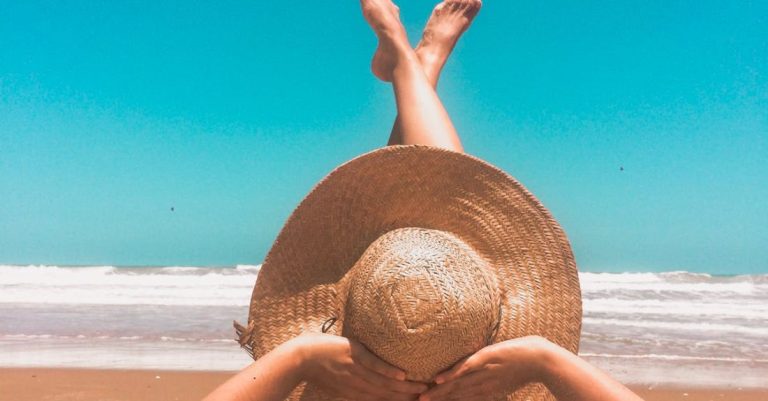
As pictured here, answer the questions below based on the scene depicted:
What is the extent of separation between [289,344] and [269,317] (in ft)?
1.04

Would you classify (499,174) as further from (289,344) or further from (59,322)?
(59,322)

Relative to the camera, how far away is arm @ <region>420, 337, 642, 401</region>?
6.22 feet

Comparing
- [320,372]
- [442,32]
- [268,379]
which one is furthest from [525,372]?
[442,32]

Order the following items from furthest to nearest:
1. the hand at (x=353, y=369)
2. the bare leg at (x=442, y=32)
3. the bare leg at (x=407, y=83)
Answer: the bare leg at (x=442, y=32)
the bare leg at (x=407, y=83)
the hand at (x=353, y=369)

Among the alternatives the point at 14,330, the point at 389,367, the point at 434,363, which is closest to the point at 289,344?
the point at 389,367

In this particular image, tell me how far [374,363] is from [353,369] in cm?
9

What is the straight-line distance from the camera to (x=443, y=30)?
12.8 feet

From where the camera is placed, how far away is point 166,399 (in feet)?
15.4

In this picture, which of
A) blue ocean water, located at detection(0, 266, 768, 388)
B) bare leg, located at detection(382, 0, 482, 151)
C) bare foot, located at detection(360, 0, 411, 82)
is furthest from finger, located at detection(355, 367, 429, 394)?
blue ocean water, located at detection(0, 266, 768, 388)

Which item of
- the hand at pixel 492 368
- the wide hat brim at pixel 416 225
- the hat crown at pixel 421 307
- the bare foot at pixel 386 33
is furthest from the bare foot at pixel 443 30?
the hand at pixel 492 368

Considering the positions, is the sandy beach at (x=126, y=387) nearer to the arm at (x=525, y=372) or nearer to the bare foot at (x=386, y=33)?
the bare foot at (x=386, y=33)

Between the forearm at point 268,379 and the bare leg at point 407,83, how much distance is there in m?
1.29

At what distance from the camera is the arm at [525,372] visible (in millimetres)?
1896

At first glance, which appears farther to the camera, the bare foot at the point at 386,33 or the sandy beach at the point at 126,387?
the sandy beach at the point at 126,387
